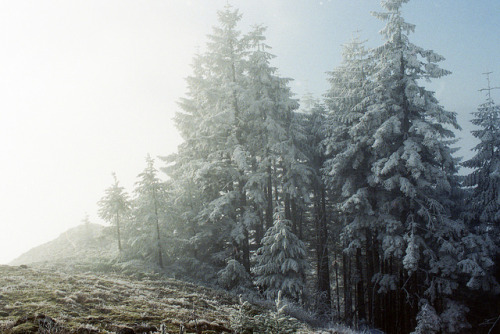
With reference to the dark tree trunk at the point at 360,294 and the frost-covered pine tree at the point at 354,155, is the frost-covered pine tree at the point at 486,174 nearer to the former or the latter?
the frost-covered pine tree at the point at 354,155

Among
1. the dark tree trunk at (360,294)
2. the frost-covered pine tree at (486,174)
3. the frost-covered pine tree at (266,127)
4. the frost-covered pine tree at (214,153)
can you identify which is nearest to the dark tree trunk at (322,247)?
the dark tree trunk at (360,294)

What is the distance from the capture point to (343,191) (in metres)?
20.7

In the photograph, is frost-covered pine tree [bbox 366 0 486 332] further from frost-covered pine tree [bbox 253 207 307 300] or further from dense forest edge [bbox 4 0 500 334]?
frost-covered pine tree [bbox 253 207 307 300]

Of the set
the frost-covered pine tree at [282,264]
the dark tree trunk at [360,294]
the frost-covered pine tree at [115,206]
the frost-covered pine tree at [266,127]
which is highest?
the frost-covered pine tree at [266,127]

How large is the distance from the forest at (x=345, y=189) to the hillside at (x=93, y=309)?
26.6 feet

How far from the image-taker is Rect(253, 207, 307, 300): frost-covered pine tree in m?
18.0

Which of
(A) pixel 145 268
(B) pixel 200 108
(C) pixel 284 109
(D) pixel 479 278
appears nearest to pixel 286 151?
(C) pixel 284 109

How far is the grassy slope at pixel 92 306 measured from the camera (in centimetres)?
718

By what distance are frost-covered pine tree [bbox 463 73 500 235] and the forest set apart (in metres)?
0.08

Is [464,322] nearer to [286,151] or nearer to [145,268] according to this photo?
[286,151]

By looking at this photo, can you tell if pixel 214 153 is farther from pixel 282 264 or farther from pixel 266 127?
pixel 282 264

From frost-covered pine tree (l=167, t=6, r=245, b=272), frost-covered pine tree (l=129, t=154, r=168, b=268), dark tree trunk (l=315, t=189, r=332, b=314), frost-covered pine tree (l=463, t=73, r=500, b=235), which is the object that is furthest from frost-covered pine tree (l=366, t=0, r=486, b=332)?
frost-covered pine tree (l=129, t=154, r=168, b=268)

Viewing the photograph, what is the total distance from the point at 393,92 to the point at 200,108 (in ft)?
44.5

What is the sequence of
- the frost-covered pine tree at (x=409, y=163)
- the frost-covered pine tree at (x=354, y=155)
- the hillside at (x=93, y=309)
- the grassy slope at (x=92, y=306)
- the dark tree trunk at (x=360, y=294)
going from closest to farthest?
the hillside at (x=93, y=309) < the grassy slope at (x=92, y=306) < the frost-covered pine tree at (x=409, y=163) < the frost-covered pine tree at (x=354, y=155) < the dark tree trunk at (x=360, y=294)
